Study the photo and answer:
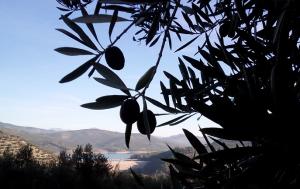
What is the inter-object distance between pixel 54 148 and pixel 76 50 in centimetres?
8751

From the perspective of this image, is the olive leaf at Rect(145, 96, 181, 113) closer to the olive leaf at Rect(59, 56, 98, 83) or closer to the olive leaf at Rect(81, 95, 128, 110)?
the olive leaf at Rect(81, 95, 128, 110)

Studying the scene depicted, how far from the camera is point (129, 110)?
1.01 meters

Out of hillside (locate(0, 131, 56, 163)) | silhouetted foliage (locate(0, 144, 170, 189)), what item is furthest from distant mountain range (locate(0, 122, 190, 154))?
silhouetted foliage (locate(0, 144, 170, 189))

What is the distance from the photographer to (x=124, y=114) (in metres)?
1.01

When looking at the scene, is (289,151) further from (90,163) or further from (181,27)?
(90,163)

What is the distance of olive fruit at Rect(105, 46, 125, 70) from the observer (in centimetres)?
114

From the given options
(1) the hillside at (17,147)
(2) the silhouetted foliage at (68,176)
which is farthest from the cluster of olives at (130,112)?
(1) the hillside at (17,147)

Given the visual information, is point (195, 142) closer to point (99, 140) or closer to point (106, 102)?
point (106, 102)

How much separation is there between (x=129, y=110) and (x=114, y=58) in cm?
23

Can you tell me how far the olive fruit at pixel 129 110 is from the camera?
3.31 ft

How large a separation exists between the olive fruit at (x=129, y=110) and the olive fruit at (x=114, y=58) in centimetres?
19

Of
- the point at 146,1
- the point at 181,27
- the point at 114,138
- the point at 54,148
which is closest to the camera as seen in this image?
the point at 146,1

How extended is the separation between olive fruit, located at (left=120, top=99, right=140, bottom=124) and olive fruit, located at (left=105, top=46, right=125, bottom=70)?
193 millimetres

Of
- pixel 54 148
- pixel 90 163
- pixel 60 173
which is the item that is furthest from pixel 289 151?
pixel 54 148
